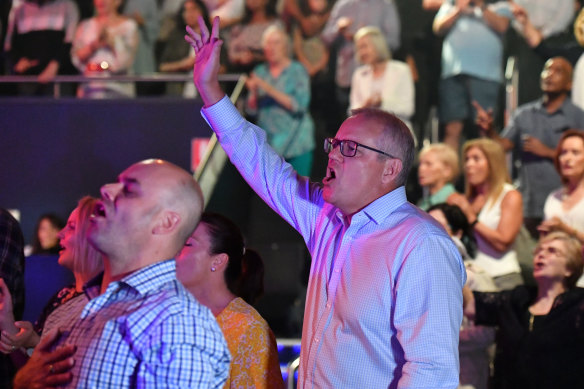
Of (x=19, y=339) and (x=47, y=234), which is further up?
(x=19, y=339)

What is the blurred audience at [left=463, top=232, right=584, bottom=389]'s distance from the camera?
412 centimetres

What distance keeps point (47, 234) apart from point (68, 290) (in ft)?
9.14

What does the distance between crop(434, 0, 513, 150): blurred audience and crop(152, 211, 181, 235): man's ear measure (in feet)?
16.6

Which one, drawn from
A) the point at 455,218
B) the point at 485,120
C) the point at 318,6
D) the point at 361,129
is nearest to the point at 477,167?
the point at 455,218

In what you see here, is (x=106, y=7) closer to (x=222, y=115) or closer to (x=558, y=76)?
(x=558, y=76)

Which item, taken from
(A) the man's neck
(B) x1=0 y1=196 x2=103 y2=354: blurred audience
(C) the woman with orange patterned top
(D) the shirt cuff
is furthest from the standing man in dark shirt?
(A) the man's neck

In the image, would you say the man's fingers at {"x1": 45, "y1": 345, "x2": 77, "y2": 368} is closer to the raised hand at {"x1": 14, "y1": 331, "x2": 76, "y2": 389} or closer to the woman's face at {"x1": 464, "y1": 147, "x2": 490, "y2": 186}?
the raised hand at {"x1": 14, "y1": 331, "x2": 76, "y2": 389}

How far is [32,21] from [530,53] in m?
4.52

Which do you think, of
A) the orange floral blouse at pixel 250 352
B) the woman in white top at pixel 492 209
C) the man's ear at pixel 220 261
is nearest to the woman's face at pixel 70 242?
the man's ear at pixel 220 261

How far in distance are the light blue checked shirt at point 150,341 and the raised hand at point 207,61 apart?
979 mm

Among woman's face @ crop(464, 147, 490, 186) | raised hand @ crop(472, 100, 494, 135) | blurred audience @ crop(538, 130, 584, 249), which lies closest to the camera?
blurred audience @ crop(538, 130, 584, 249)

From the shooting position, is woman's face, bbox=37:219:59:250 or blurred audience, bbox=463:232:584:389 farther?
woman's face, bbox=37:219:59:250

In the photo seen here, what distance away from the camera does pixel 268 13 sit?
752 cm

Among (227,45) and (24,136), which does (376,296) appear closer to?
(24,136)
